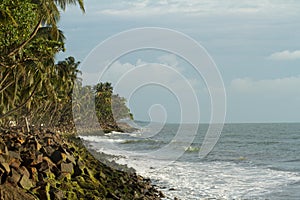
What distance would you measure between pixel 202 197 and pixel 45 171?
25.3ft

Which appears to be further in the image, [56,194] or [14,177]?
[56,194]

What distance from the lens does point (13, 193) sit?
10.9 metres

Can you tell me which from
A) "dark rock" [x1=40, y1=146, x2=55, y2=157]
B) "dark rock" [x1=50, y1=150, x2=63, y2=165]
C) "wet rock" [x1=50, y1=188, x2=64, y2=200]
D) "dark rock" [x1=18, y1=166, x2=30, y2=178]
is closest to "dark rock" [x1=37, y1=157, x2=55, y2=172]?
Answer: "dark rock" [x1=50, y1=150, x2=63, y2=165]

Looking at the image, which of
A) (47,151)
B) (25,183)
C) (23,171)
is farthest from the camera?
(47,151)

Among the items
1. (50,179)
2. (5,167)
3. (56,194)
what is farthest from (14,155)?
(56,194)

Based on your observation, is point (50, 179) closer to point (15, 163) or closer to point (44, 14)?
point (15, 163)

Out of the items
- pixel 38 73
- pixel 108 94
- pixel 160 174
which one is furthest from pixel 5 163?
pixel 108 94

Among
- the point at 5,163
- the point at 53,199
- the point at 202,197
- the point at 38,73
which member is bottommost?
the point at 202,197

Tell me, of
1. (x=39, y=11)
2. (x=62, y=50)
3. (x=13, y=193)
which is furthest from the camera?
(x=62, y=50)

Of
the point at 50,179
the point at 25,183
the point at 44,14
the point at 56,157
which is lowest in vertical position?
the point at 50,179

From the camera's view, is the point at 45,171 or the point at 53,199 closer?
the point at 53,199

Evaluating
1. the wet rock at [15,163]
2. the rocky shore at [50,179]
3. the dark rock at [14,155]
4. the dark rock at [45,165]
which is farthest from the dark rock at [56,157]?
the wet rock at [15,163]

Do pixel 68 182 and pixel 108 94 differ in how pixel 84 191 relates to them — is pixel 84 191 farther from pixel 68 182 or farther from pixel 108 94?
pixel 108 94

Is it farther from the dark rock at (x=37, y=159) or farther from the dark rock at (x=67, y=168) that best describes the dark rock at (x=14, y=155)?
the dark rock at (x=67, y=168)
